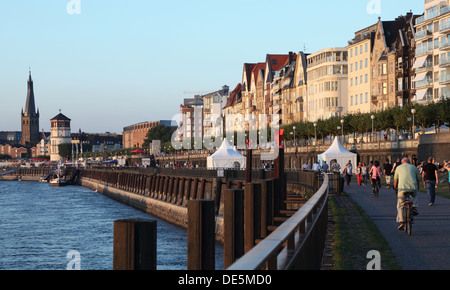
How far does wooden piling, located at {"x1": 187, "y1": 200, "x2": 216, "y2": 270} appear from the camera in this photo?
9.73 meters

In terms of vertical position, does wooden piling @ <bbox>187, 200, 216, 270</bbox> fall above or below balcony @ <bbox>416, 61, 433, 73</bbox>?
below

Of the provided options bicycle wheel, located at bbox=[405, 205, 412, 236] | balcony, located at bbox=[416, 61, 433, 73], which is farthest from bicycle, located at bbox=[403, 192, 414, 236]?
balcony, located at bbox=[416, 61, 433, 73]

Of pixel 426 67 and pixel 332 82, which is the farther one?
pixel 332 82

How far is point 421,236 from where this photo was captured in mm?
18453

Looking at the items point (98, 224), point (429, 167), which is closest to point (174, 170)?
point (98, 224)

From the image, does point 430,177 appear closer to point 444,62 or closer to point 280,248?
point 280,248

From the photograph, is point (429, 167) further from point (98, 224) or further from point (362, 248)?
point (98, 224)

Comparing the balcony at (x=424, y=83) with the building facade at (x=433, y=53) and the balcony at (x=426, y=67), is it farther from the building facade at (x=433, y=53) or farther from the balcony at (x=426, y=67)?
the balcony at (x=426, y=67)

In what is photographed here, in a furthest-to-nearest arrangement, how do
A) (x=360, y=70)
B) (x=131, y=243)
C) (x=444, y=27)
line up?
(x=360, y=70) < (x=444, y=27) < (x=131, y=243)

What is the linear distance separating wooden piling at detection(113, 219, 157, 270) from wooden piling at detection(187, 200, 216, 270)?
2.83 meters

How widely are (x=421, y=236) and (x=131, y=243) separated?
12915mm

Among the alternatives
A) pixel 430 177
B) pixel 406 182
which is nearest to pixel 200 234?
pixel 406 182

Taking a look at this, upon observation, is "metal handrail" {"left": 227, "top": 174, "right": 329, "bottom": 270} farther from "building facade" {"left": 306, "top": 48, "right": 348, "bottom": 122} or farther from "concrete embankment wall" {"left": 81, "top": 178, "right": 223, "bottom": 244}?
"building facade" {"left": 306, "top": 48, "right": 348, "bottom": 122}

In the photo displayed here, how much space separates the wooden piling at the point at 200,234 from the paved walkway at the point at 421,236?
14.4ft
